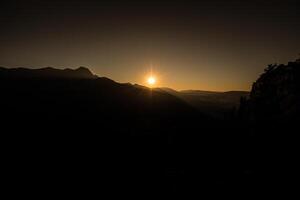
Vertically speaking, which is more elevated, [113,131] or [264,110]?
[264,110]

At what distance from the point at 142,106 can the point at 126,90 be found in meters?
19.8

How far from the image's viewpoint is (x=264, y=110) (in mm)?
83688

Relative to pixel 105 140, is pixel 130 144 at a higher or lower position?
lower

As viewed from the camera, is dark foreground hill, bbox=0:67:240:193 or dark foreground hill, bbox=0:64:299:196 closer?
dark foreground hill, bbox=0:64:299:196

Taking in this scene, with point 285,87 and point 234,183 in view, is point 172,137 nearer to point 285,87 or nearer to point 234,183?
point 234,183

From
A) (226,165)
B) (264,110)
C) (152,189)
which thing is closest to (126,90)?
(264,110)

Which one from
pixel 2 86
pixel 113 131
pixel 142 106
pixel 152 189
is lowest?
pixel 152 189

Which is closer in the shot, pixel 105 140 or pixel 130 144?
pixel 130 144

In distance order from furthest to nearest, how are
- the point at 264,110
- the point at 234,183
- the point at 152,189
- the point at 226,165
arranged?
1. the point at 264,110
2. the point at 226,165
3. the point at 234,183
4. the point at 152,189

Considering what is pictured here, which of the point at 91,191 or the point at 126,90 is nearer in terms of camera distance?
the point at 91,191

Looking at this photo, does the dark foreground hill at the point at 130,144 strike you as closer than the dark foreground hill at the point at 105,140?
Yes

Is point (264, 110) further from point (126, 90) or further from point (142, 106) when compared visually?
point (126, 90)

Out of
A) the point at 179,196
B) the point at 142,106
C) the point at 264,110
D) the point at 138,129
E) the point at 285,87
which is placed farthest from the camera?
the point at 142,106

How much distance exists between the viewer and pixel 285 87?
7856 centimetres
